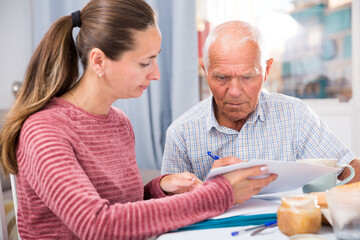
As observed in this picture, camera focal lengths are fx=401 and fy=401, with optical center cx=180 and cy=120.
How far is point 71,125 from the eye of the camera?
104 centimetres

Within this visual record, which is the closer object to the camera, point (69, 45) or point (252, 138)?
point (69, 45)

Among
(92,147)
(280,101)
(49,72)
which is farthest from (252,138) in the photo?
(49,72)

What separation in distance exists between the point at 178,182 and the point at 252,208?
0.94 ft

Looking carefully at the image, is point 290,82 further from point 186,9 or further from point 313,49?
point 186,9

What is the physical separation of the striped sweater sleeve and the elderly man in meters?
0.64

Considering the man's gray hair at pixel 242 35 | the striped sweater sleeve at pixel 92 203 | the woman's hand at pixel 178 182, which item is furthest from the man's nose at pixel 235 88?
the striped sweater sleeve at pixel 92 203

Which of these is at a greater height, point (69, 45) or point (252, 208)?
point (69, 45)

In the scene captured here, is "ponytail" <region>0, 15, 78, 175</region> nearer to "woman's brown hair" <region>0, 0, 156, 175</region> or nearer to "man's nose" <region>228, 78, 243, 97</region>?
"woman's brown hair" <region>0, 0, 156, 175</region>

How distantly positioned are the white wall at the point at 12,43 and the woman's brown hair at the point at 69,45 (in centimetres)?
216

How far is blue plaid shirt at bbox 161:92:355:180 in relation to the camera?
1.56 metres

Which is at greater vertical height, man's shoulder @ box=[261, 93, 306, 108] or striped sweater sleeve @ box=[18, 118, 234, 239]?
man's shoulder @ box=[261, 93, 306, 108]

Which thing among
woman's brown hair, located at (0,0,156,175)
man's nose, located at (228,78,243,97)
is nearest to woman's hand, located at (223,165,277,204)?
woman's brown hair, located at (0,0,156,175)

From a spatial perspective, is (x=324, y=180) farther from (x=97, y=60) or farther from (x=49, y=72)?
(x=49, y=72)

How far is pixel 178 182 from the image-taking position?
120 cm
